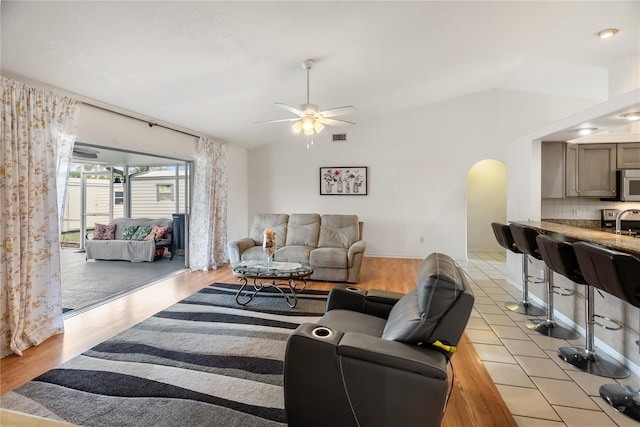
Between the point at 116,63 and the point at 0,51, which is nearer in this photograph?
the point at 0,51

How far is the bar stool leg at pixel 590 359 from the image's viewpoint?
7.43 feet

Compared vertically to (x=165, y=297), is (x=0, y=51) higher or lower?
higher

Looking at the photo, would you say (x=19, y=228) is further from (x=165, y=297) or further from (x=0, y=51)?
(x=165, y=297)

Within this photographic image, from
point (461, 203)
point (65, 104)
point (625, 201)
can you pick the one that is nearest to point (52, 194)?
point (65, 104)

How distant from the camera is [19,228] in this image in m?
2.59

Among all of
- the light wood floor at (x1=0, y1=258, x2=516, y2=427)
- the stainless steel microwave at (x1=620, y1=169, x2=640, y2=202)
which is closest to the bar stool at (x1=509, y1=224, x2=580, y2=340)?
the light wood floor at (x1=0, y1=258, x2=516, y2=427)

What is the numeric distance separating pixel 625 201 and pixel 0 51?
24.6 ft

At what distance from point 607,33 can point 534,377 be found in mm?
3825

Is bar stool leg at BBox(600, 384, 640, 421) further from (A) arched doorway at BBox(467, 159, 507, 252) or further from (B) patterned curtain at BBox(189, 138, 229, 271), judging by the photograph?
(A) arched doorway at BBox(467, 159, 507, 252)

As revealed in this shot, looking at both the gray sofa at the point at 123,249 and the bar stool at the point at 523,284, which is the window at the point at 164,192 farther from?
the bar stool at the point at 523,284

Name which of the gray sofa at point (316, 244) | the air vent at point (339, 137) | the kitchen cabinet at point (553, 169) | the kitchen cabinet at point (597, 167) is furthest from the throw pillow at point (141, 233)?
the kitchen cabinet at point (597, 167)

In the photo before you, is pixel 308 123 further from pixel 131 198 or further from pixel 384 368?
pixel 131 198

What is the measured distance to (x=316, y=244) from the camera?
5348mm

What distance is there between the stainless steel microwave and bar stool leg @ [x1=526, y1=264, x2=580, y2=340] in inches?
105
